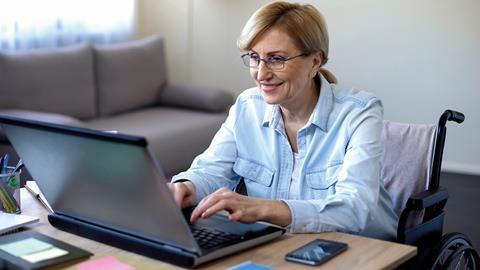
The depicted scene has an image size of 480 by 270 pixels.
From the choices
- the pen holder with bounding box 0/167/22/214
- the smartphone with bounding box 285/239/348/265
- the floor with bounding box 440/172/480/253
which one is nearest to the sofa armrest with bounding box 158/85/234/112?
the floor with bounding box 440/172/480/253

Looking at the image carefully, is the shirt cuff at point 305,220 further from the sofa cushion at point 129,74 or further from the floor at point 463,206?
the sofa cushion at point 129,74

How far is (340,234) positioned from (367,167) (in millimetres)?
216

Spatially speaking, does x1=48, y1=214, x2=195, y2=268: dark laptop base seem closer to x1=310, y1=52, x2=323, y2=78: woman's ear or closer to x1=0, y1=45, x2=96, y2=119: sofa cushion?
x1=310, y1=52, x2=323, y2=78: woman's ear

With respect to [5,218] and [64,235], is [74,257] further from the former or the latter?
[5,218]

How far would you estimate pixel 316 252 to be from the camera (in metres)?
1.50

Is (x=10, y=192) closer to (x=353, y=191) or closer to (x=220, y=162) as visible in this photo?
(x=220, y=162)

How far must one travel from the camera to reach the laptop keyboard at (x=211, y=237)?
58.8 inches

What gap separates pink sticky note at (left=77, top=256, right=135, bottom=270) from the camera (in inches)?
55.9

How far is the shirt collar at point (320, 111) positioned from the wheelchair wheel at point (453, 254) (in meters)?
0.43

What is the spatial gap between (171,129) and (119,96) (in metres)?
0.59

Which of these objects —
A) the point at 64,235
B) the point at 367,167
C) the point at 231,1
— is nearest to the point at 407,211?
the point at 367,167

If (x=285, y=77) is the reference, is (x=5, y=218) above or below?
below

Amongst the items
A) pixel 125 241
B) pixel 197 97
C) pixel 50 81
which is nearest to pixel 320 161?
pixel 125 241

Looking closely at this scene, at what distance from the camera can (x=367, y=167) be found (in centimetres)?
182
